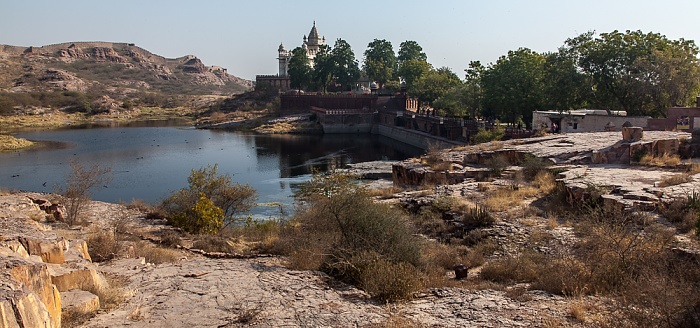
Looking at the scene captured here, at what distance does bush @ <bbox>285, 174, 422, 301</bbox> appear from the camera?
9273 mm

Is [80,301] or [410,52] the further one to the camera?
[410,52]

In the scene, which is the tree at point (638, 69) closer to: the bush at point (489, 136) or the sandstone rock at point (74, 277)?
the bush at point (489, 136)

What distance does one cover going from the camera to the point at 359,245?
36.0 feet

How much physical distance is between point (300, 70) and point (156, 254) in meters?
76.9

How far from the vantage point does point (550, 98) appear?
3794cm

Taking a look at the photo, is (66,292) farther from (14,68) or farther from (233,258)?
(14,68)

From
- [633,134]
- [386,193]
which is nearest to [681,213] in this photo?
[633,134]

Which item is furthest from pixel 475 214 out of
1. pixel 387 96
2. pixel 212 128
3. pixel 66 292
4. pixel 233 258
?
pixel 212 128

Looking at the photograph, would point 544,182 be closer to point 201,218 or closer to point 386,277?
point 386,277

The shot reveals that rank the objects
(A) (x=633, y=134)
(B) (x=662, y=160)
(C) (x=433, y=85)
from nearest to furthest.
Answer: (B) (x=662, y=160) < (A) (x=633, y=134) < (C) (x=433, y=85)

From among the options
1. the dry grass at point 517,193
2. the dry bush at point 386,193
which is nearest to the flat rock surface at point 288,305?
the dry grass at point 517,193

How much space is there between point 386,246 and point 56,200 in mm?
16205

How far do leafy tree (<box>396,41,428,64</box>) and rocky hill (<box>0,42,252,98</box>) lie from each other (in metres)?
59.1

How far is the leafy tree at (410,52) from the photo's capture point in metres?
99.4
